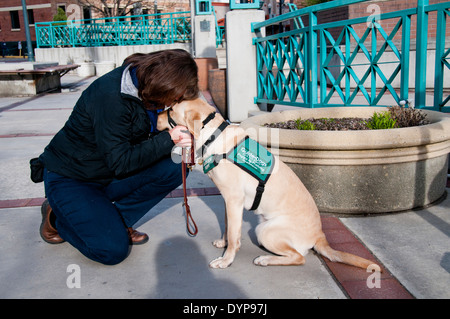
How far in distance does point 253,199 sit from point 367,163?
1138 millimetres

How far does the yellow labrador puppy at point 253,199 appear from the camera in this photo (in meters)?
2.67

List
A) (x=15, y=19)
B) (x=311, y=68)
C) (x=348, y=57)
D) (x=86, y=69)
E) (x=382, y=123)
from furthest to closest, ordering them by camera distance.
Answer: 1. (x=15, y=19)
2. (x=86, y=69)
3. (x=311, y=68)
4. (x=348, y=57)
5. (x=382, y=123)

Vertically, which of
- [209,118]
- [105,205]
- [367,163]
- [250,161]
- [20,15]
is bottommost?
[105,205]

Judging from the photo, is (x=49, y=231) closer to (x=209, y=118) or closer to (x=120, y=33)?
(x=209, y=118)

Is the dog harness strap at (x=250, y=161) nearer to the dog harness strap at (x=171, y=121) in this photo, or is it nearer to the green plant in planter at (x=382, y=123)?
the dog harness strap at (x=171, y=121)

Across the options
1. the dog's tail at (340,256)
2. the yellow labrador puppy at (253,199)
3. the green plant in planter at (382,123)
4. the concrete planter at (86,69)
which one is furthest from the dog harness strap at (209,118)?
the concrete planter at (86,69)

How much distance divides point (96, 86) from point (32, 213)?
1610 mm

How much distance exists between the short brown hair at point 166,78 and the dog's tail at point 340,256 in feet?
4.12

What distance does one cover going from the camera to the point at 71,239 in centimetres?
295

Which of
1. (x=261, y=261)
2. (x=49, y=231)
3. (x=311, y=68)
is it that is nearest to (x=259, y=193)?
(x=261, y=261)

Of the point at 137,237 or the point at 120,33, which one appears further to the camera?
the point at 120,33

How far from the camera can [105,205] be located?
115 inches

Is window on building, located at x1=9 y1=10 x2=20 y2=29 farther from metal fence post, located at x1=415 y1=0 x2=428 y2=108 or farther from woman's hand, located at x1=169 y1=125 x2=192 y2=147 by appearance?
woman's hand, located at x1=169 y1=125 x2=192 y2=147

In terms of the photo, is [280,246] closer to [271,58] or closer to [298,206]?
[298,206]
